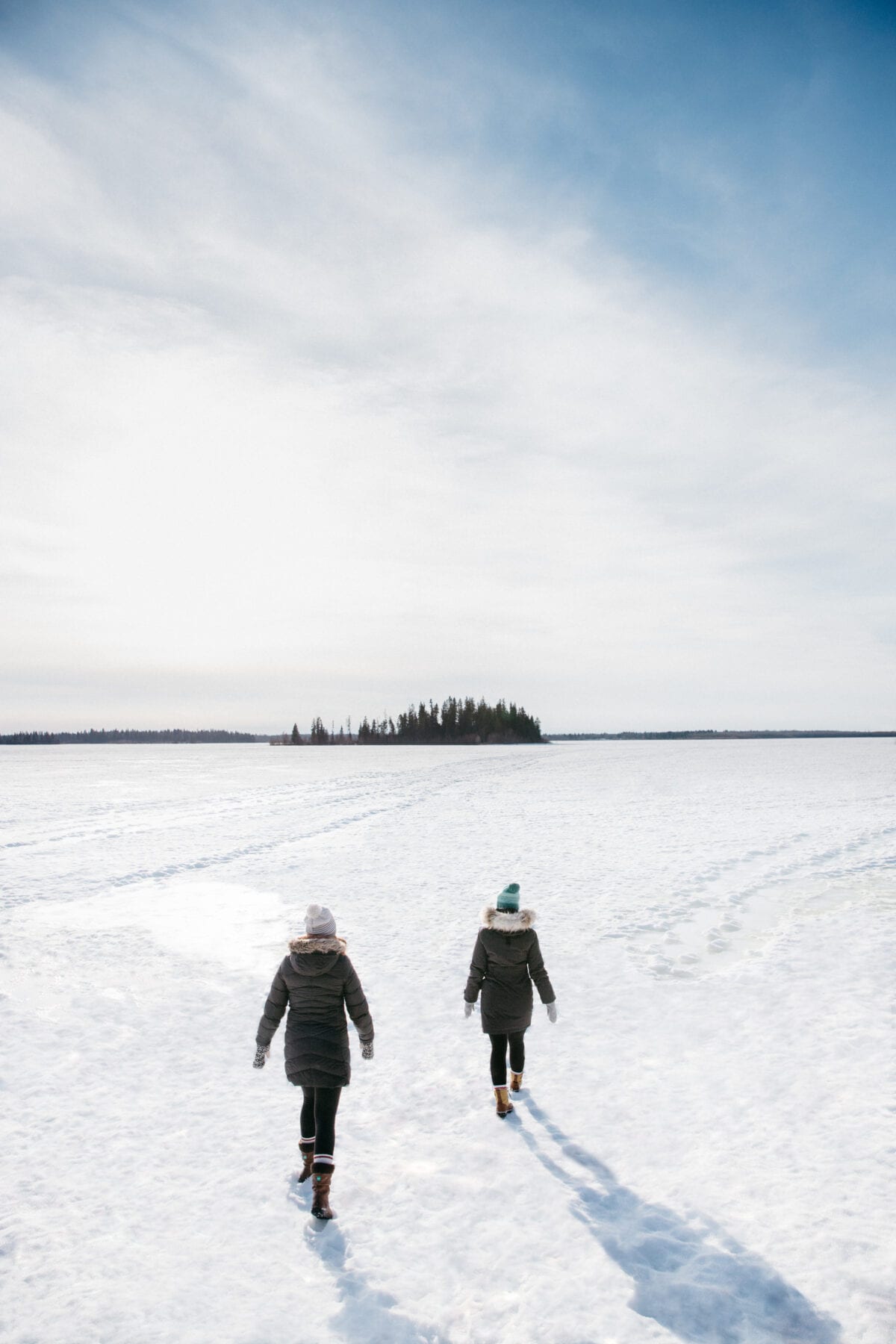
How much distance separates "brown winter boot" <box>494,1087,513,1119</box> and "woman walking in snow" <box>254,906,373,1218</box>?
1.46 metres

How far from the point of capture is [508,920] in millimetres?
5586

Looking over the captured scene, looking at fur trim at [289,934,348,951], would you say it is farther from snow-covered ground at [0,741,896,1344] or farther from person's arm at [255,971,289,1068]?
snow-covered ground at [0,741,896,1344]

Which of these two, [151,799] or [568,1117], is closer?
[568,1117]

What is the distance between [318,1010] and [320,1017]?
4 centimetres

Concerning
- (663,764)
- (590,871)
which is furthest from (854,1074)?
(663,764)

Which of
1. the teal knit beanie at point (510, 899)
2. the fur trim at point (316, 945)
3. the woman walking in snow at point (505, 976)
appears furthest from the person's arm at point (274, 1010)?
the teal knit beanie at point (510, 899)

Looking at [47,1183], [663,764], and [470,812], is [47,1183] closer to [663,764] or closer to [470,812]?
[470,812]

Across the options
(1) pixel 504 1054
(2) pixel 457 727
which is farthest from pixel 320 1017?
(2) pixel 457 727

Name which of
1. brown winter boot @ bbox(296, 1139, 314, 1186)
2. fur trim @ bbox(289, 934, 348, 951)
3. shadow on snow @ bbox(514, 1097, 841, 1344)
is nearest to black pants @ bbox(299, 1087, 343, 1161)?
brown winter boot @ bbox(296, 1139, 314, 1186)

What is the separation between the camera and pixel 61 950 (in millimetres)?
9594

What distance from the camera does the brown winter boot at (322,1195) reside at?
4.36 metres

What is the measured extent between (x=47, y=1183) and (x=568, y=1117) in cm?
336

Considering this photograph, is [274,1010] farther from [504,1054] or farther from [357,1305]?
[504,1054]

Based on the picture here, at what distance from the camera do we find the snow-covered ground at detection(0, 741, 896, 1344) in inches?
149
